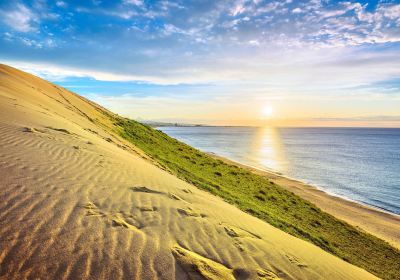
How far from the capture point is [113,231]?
506cm

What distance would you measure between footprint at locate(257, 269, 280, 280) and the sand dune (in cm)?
2

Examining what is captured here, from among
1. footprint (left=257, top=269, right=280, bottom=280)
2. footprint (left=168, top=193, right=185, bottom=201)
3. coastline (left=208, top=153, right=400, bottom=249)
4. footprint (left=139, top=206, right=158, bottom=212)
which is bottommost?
coastline (left=208, top=153, right=400, bottom=249)

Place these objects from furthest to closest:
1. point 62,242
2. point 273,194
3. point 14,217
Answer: point 273,194 < point 14,217 < point 62,242

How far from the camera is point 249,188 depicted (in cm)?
2183

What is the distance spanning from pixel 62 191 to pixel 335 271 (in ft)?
22.2

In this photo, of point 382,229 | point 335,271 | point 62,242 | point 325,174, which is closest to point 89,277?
point 62,242

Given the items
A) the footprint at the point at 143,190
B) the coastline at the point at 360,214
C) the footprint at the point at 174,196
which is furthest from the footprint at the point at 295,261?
the coastline at the point at 360,214

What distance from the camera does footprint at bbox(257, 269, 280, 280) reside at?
5113mm

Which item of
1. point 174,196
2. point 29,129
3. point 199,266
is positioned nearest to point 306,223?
point 174,196

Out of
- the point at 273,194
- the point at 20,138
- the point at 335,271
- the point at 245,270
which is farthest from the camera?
the point at 273,194

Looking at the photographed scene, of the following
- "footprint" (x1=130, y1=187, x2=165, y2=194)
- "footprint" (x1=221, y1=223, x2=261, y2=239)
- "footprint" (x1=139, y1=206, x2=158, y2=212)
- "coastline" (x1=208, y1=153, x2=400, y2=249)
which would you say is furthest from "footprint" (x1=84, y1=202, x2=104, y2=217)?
"coastline" (x1=208, y1=153, x2=400, y2=249)

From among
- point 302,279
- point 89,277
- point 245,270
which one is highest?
point 89,277

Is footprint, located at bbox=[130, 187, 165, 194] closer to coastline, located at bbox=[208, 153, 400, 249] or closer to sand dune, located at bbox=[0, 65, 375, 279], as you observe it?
sand dune, located at bbox=[0, 65, 375, 279]

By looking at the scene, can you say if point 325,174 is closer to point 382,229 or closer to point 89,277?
point 382,229
